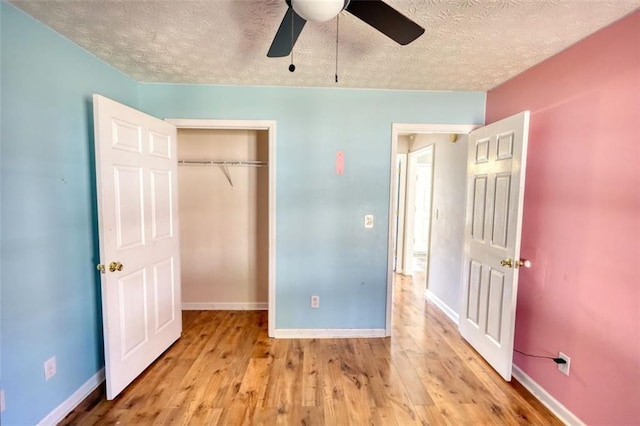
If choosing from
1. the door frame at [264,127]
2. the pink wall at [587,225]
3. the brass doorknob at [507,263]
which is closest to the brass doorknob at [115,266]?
the door frame at [264,127]

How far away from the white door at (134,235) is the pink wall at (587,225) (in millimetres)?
2916

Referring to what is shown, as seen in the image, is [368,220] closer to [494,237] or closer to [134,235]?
[494,237]

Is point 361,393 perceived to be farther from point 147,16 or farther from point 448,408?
point 147,16

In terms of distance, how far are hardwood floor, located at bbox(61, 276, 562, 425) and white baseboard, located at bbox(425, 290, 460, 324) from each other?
0.26 meters

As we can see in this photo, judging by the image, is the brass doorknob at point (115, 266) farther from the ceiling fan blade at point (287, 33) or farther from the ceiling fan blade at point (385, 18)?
the ceiling fan blade at point (385, 18)

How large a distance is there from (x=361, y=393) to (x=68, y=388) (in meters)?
1.94

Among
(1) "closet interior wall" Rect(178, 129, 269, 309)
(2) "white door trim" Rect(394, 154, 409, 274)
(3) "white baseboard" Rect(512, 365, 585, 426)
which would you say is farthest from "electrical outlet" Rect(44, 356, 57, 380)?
(2) "white door trim" Rect(394, 154, 409, 274)

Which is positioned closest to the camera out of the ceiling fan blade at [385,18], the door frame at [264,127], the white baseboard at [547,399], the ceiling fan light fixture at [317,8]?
the ceiling fan light fixture at [317,8]

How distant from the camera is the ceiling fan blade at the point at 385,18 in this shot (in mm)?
1127

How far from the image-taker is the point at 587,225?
166 cm

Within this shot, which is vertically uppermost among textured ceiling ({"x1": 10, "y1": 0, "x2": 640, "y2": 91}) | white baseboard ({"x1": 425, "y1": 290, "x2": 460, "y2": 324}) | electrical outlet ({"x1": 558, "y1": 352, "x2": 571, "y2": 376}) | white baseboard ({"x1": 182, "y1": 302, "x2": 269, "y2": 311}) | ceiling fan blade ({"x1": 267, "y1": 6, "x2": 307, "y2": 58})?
textured ceiling ({"x1": 10, "y1": 0, "x2": 640, "y2": 91})

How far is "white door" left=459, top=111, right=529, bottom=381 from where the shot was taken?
6.57 ft

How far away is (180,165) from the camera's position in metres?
3.24

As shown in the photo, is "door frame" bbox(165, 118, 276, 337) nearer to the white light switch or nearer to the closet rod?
the closet rod
